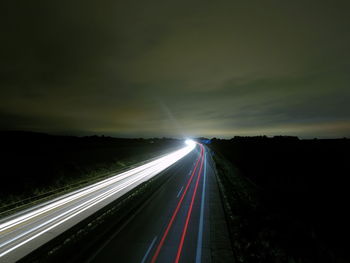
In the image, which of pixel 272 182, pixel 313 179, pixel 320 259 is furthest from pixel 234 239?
pixel 313 179

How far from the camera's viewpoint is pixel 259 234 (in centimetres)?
964

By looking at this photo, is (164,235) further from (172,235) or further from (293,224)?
(293,224)

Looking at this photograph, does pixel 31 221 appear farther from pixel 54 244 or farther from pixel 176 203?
pixel 176 203

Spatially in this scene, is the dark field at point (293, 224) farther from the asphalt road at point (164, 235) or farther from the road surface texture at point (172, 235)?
the asphalt road at point (164, 235)

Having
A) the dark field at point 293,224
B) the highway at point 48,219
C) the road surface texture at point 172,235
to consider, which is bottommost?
the dark field at point 293,224

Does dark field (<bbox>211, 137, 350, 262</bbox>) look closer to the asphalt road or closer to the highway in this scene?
the asphalt road

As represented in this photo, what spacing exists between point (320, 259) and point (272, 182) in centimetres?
2210

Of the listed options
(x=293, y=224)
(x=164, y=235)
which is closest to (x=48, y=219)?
(x=164, y=235)

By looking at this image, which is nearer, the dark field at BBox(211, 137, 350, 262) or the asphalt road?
the asphalt road

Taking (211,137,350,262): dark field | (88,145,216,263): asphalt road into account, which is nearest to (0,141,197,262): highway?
(88,145,216,263): asphalt road

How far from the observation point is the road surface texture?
767 cm

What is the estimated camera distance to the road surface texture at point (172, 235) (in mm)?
7672

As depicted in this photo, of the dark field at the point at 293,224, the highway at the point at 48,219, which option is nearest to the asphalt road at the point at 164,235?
the highway at the point at 48,219

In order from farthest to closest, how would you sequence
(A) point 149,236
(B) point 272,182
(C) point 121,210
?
1. (B) point 272,182
2. (C) point 121,210
3. (A) point 149,236
